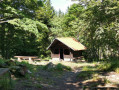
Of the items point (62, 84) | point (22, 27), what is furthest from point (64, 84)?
point (22, 27)

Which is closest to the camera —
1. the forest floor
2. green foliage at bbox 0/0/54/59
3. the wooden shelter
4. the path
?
the forest floor

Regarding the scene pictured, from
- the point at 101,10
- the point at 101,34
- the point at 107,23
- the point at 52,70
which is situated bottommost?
the point at 52,70

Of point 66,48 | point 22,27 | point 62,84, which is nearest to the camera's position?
point 62,84

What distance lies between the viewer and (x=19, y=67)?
7816 mm

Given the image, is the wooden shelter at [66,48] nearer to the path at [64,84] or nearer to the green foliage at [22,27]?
the green foliage at [22,27]

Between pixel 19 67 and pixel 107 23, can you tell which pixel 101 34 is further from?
pixel 19 67

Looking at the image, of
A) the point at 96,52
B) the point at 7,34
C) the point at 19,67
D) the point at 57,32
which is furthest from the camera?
the point at 57,32

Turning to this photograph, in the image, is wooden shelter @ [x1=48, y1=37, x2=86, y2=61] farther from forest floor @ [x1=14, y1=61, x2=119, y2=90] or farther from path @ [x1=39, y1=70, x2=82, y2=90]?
forest floor @ [x1=14, y1=61, x2=119, y2=90]

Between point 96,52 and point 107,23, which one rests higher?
point 107,23

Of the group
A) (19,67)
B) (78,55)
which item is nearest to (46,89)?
(19,67)

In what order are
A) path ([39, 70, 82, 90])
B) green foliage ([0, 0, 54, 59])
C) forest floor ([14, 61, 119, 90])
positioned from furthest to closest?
green foliage ([0, 0, 54, 59]) < path ([39, 70, 82, 90]) < forest floor ([14, 61, 119, 90])

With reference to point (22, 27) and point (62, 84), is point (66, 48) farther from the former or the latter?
point (62, 84)

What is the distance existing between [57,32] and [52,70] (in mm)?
18438

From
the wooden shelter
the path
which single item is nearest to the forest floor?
the path
